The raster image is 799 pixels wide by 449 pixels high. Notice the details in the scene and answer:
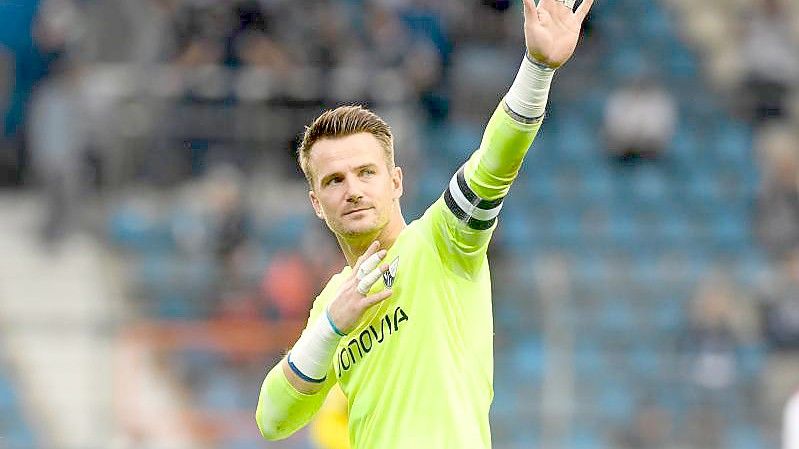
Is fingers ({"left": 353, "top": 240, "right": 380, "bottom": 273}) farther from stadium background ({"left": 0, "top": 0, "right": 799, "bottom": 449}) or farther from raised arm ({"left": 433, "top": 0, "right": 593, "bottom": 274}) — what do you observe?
stadium background ({"left": 0, "top": 0, "right": 799, "bottom": 449})

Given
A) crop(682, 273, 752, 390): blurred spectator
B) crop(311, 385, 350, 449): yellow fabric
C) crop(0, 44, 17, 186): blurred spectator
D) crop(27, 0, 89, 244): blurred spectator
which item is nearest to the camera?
crop(311, 385, 350, 449): yellow fabric

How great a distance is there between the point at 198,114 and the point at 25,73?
2153mm

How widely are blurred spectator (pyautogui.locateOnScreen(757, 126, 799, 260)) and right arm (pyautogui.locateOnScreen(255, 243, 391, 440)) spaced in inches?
394

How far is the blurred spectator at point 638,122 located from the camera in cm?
1602

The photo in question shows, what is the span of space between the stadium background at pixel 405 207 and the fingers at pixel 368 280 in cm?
784

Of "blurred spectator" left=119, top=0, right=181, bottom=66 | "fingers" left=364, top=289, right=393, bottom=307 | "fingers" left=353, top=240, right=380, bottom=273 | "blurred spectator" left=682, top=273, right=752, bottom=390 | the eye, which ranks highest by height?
"blurred spectator" left=119, top=0, right=181, bottom=66

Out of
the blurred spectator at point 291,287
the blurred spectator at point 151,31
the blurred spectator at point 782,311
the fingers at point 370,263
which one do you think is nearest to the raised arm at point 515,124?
the fingers at point 370,263

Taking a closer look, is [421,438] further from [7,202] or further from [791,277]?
[7,202]

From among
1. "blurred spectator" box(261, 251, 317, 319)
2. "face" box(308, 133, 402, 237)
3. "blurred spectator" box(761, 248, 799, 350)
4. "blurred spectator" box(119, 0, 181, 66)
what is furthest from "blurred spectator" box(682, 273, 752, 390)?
"face" box(308, 133, 402, 237)

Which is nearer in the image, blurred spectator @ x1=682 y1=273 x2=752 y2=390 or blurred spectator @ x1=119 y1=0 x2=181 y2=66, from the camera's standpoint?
blurred spectator @ x1=682 y1=273 x2=752 y2=390

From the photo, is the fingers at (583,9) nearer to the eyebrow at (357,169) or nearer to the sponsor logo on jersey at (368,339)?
the eyebrow at (357,169)

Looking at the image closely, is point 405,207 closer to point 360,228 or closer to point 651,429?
point 651,429

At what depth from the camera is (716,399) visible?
12.8m

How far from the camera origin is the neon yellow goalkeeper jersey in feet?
14.1
